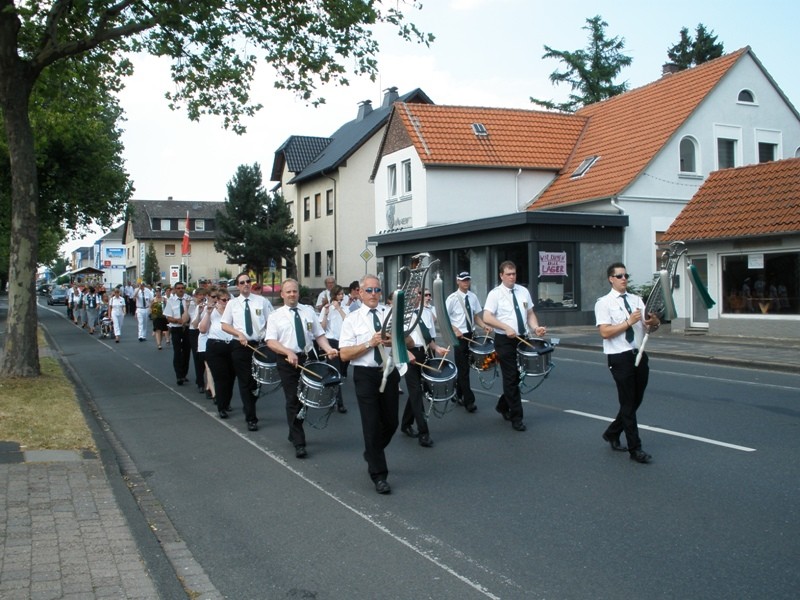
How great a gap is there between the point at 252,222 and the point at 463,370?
141 ft

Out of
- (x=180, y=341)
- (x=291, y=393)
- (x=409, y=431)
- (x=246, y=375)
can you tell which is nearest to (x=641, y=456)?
(x=409, y=431)

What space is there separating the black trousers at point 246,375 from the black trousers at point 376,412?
3498mm

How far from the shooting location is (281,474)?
7844 mm

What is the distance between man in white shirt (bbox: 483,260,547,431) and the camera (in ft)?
31.5

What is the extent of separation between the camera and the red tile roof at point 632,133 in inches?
1181

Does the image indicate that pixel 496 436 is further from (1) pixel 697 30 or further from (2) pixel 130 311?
(1) pixel 697 30

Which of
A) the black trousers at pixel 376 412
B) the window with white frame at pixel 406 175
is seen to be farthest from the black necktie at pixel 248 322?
the window with white frame at pixel 406 175

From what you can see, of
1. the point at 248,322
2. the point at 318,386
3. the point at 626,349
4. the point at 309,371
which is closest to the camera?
the point at 626,349

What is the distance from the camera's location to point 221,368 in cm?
1115

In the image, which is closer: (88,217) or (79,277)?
(88,217)

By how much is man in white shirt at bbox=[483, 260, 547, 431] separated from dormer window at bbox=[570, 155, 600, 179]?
24362mm

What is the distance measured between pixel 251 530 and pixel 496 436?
154 inches

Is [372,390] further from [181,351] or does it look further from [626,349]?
[181,351]

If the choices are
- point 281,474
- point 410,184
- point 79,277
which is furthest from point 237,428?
point 79,277
